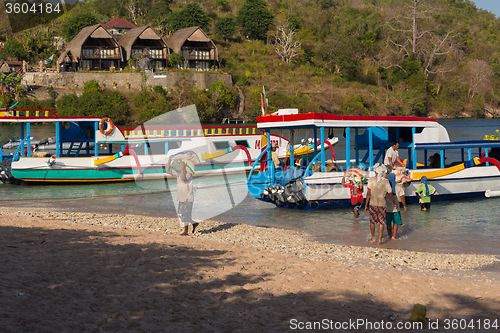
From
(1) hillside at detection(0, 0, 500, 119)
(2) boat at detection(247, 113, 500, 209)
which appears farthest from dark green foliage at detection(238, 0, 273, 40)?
(2) boat at detection(247, 113, 500, 209)

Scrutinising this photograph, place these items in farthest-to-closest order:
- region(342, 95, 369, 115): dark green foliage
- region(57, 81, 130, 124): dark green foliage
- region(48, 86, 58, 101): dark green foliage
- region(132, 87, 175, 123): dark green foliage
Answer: region(342, 95, 369, 115): dark green foliage < region(48, 86, 58, 101): dark green foliage < region(132, 87, 175, 123): dark green foliage < region(57, 81, 130, 124): dark green foliage

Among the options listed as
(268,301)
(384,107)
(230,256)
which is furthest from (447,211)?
(384,107)

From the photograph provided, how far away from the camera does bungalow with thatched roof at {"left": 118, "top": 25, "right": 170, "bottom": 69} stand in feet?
272

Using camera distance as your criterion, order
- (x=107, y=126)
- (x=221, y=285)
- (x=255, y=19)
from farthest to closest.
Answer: (x=255, y=19) → (x=107, y=126) → (x=221, y=285)

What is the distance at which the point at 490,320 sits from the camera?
6.19 m

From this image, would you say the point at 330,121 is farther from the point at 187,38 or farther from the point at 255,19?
the point at 255,19

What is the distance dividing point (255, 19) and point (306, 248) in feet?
339

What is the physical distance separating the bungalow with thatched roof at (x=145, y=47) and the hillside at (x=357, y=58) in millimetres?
14044

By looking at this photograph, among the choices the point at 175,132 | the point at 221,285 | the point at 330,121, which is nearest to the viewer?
the point at 221,285

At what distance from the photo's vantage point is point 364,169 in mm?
17203

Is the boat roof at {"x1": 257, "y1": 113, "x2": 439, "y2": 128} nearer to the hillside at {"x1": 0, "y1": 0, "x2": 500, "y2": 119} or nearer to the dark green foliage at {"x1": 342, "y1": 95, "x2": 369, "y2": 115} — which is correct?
the hillside at {"x1": 0, "y1": 0, "x2": 500, "y2": 119}

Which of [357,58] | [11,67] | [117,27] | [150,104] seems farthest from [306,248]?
[357,58]

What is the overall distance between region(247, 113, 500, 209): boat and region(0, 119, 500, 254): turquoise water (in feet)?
1.70

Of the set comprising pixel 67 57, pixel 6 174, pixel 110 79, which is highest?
pixel 67 57
